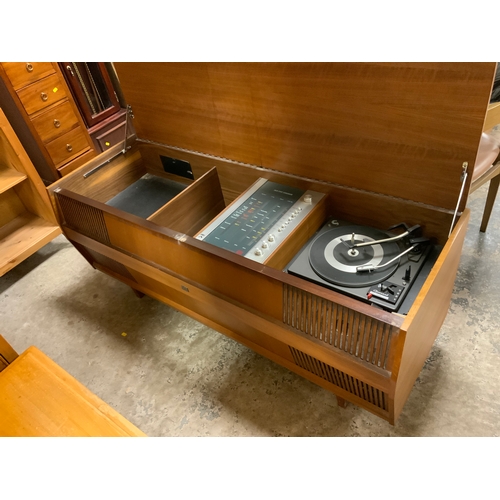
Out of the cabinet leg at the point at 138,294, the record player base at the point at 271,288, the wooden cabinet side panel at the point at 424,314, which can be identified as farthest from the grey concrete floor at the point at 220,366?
the wooden cabinet side panel at the point at 424,314

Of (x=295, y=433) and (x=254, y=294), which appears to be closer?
(x=254, y=294)

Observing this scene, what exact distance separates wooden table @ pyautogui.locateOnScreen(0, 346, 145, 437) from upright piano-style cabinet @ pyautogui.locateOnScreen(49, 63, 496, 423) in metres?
0.44

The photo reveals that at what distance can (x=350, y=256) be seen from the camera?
3.96 feet

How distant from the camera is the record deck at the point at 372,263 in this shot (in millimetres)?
1082

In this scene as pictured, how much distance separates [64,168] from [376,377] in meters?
2.35

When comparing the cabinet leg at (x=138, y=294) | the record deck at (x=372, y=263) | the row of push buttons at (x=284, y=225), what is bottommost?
the cabinet leg at (x=138, y=294)

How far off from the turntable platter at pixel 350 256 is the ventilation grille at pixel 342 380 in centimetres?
27

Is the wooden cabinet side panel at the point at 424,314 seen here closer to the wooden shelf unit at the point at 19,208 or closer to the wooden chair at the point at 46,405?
the wooden chair at the point at 46,405

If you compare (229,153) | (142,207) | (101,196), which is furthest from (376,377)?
(101,196)

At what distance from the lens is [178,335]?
69.9 inches

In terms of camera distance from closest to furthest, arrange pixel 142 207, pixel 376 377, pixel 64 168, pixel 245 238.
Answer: pixel 376 377 → pixel 245 238 → pixel 142 207 → pixel 64 168

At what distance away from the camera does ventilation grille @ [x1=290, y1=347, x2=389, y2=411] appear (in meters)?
1.15

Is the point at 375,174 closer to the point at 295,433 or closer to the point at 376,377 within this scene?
the point at 376,377

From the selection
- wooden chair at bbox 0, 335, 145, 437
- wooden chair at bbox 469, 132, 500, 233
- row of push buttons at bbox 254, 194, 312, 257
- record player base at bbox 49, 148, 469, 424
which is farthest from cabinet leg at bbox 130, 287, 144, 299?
wooden chair at bbox 469, 132, 500, 233
